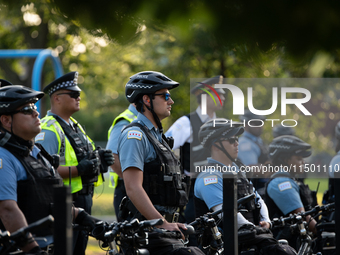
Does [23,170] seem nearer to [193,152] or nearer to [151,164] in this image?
[151,164]

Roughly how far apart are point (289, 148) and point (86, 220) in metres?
2.73

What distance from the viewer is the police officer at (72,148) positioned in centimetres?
495

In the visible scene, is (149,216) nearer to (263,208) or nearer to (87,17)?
(263,208)

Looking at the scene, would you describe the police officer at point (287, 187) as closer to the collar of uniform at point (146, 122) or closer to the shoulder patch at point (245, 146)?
the shoulder patch at point (245, 146)

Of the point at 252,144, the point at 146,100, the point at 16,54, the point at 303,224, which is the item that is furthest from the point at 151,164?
the point at 16,54

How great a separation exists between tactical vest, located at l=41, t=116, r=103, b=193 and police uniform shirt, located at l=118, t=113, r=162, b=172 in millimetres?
1298

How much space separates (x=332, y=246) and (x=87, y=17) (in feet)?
14.3

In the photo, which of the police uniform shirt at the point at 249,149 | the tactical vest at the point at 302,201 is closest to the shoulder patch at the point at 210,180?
the tactical vest at the point at 302,201

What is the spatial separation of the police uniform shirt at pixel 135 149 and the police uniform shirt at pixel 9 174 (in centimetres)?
71

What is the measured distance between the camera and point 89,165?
5008 mm

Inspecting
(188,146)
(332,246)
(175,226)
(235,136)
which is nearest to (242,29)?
(175,226)

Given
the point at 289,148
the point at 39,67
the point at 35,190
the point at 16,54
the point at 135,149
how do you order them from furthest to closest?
the point at 16,54 → the point at 39,67 → the point at 289,148 → the point at 135,149 → the point at 35,190

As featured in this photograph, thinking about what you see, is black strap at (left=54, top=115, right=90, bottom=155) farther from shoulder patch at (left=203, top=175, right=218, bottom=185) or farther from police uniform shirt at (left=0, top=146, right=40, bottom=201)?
police uniform shirt at (left=0, top=146, right=40, bottom=201)

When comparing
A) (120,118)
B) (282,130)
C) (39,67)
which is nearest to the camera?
(120,118)
